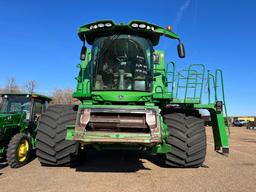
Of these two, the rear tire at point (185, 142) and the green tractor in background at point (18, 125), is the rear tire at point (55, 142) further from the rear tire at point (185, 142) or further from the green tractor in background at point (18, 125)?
the rear tire at point (185, 142)

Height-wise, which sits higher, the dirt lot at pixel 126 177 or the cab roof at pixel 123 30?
the cab roof at pixel 123 30

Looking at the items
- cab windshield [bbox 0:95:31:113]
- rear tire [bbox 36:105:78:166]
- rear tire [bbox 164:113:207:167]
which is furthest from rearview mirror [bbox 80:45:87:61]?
cab windshield [bbox 0:95:31:113]

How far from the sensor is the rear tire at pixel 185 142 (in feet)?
22.8

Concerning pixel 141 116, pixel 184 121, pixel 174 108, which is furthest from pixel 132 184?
pixel 174 108

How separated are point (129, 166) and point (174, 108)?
6.55 feet

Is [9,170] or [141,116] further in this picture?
[9,170]

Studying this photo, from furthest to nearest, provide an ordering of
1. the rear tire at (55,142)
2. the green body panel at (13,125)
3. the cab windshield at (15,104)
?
the cab windshield at (15,104), the green body panel at (13,125), the rear tire at (55,142)

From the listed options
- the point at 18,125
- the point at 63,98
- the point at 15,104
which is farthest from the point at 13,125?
the point at 63,98

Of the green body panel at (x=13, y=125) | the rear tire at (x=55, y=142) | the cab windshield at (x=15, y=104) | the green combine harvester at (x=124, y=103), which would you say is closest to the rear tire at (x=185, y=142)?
the green combine harvester at (x=124, y=103)

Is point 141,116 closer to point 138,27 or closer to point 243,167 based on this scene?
point 138,27

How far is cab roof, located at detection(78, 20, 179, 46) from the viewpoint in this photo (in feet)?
22.6

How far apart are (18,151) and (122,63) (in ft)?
11.9

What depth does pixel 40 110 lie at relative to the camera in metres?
10.7

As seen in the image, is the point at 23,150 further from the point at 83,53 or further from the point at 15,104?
the point at 83,53
